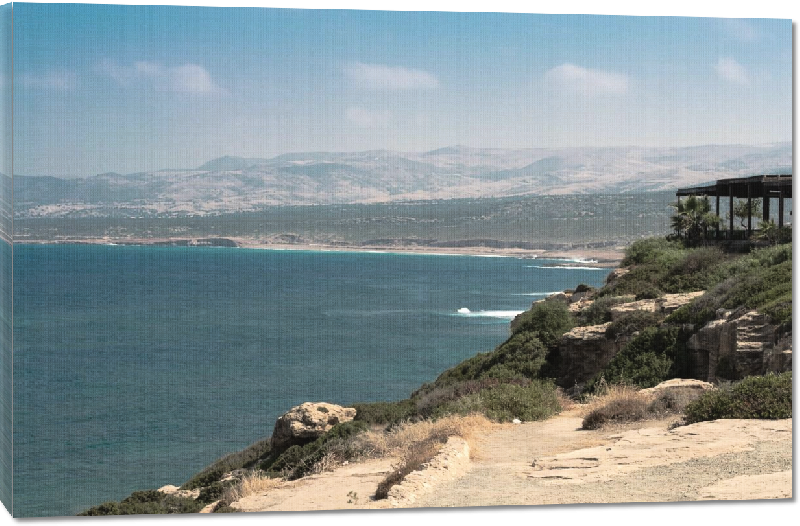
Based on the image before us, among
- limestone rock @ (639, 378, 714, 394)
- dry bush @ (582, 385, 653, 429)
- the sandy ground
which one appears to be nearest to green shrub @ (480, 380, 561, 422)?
dry bush @ (582, 385, 653, 429)

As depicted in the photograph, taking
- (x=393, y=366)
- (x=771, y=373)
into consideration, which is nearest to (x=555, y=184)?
(x=771, y=373)

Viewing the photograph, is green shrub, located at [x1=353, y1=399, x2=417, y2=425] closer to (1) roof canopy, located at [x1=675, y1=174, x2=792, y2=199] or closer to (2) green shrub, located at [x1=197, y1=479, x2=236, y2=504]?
(2) green shrub, located at [x1=197, y1=479, x2=236, y2=504]

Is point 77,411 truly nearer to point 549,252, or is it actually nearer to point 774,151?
point 549,252

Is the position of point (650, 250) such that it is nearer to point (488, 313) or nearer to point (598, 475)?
point (488, 313)

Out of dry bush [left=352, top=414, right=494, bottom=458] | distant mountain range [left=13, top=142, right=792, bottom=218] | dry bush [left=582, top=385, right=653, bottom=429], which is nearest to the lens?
distant mountain range [left=13, top=142, right=792, bottom=218]

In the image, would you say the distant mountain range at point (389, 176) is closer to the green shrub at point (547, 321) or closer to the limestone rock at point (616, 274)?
the green shrub at point (547, 321)

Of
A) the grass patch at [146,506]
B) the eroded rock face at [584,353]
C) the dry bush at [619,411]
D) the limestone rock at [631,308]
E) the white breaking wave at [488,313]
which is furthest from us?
the limestone rock at [631,308]

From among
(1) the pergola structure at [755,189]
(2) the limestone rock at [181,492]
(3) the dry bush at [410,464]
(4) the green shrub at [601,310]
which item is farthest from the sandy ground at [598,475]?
(4) the green shrub at [601,310]

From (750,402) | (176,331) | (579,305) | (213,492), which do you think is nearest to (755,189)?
(579,305)
